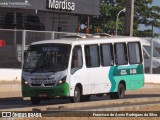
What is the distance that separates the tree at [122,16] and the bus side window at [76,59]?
58.0m

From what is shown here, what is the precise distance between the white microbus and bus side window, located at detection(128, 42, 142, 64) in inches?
1.8

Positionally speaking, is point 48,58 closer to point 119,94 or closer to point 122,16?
point 119,94

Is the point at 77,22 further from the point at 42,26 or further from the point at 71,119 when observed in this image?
the point at 71,119

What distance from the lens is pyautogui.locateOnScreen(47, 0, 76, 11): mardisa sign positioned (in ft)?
163

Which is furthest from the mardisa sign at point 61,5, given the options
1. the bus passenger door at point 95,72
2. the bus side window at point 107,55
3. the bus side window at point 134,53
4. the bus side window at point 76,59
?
the bus side window at point 76,59

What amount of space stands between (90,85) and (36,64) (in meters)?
2.50

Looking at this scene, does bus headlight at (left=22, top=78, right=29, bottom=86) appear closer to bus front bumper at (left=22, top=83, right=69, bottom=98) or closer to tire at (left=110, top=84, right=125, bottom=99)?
bus front bumper at (left=22, top=83, right=69, bottom=98)

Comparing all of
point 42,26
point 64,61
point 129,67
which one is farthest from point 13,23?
point 64,61

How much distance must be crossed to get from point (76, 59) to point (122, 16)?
2517 inches

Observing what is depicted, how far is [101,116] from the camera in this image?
17.8 meters

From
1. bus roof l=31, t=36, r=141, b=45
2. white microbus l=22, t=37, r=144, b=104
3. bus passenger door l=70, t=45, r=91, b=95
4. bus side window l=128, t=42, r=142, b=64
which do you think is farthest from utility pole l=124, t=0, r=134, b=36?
bus passenger door l=70, t=45, r=91, b=95

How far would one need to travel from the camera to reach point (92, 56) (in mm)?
26812

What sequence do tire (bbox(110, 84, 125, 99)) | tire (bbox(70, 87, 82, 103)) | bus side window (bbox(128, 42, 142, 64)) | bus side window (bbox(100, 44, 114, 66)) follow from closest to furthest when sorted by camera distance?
tire (bbox(70, 87, 82, 103)) < bus side window (bbox(100, 44, 114, 66)) < tire (bbox(110, 84, 125, 99)) < bus side window (bbox(128, 42, 142, 64))

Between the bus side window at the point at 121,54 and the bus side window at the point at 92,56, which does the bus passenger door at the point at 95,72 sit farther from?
the bus side window at the point at 121,54
